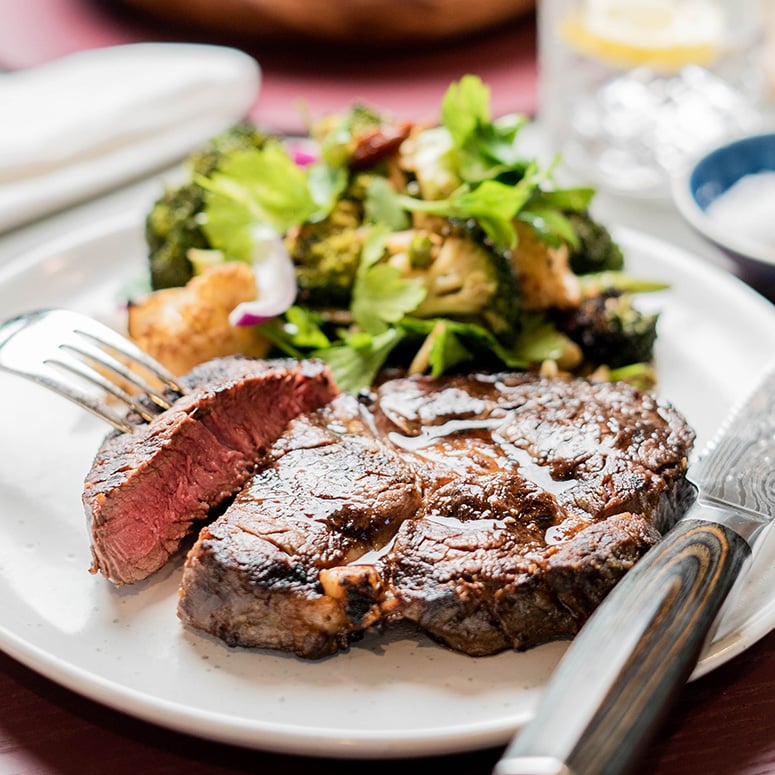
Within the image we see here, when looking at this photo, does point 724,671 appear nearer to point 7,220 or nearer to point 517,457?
point 517,457

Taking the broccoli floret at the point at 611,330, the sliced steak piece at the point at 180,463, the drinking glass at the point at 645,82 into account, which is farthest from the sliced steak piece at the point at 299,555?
the drinking glass at the point at 645,82

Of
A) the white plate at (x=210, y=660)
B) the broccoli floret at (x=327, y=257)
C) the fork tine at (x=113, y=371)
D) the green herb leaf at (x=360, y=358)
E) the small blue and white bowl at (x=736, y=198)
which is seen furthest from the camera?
the small blue and white bowl at (x=736, y=198)

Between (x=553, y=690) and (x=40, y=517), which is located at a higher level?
(x=553, y=690)

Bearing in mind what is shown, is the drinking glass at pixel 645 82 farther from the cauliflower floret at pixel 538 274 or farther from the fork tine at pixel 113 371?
the fork tine at pixel 113 371

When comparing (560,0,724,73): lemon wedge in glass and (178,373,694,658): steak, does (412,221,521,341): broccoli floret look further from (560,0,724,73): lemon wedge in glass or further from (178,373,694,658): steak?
(560,0,724,73): lemon wedge in glass

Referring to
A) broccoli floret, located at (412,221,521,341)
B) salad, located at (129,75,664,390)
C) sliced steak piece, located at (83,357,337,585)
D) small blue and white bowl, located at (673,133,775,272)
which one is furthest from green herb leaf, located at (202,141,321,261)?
small blue and white bowl, located at (673,133,775,272)

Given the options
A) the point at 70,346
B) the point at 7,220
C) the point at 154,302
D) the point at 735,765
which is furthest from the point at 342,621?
the point at 7,220

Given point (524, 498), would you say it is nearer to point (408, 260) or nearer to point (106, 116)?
point (408, 260)
